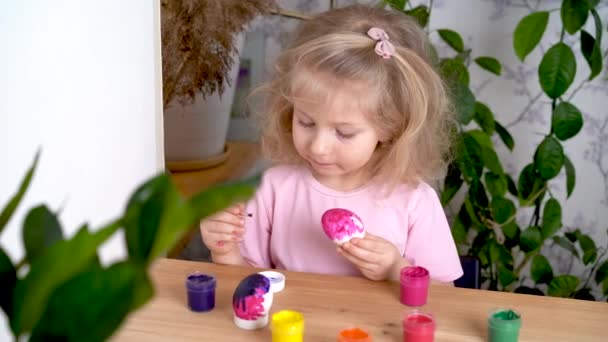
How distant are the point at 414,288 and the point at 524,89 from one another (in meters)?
1.35

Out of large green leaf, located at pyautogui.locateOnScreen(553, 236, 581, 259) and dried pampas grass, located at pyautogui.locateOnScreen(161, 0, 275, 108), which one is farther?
large green leaf, located at pyautogui.locateOnScreen(553, 236, 581, 259)

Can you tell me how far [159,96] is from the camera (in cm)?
113

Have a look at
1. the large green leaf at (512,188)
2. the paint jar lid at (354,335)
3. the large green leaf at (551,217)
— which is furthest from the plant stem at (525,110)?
the paint jar lid at (354,335)

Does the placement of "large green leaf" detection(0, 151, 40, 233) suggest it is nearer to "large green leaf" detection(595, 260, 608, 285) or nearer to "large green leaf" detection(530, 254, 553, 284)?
"large green leaf" detection(530, 254, 553, 284)

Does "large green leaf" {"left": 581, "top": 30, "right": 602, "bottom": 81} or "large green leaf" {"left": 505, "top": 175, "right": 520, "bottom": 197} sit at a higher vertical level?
"large green leaf" {"left": 581, "top": 30, "right": 602, "bottom": 81}

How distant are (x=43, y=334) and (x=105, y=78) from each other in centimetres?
74

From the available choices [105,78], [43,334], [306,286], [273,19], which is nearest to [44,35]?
[105,78]

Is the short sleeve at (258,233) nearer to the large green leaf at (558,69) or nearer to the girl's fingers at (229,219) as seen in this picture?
the girl's fingers at (229,219)

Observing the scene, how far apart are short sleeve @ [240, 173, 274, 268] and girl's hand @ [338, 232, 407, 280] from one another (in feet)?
1.03

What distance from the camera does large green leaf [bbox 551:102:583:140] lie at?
5.52 feet

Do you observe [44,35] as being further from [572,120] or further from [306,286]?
[572,120]

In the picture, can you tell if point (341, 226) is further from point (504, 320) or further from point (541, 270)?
point (541, 270)

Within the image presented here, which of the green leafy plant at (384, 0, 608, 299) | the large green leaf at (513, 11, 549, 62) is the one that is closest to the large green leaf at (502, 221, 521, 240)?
the green leafy plant at (384, 0, 608, 299)

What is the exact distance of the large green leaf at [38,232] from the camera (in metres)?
0.31
